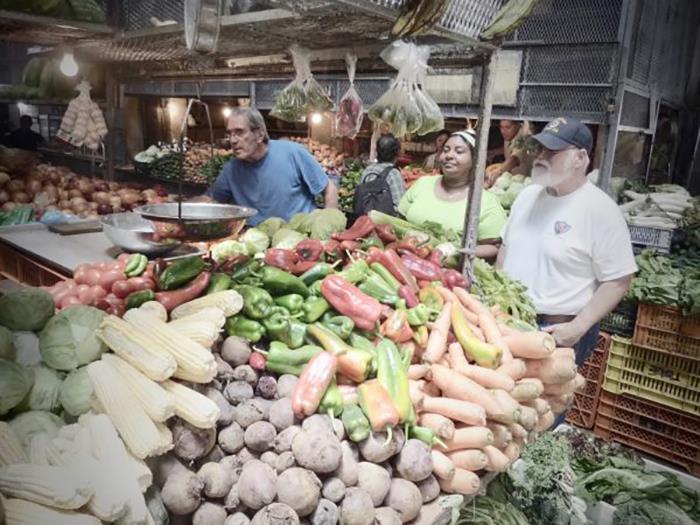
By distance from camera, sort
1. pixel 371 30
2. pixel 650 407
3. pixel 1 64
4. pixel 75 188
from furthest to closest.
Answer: pixel 1 64 < pixel 75 188 < pixel 650 407 < pixel 371 30

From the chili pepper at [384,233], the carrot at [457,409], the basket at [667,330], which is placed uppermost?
the chili pepper at [384,233]

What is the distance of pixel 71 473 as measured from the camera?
1.27 meters

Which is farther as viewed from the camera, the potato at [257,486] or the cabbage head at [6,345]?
the cabbage head at [6,345]

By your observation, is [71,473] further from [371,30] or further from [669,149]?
[669,149]

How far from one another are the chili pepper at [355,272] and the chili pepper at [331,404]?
2.18ft

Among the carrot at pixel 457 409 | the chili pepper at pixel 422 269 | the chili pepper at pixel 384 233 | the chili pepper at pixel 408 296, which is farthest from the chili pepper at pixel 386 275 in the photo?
the carrot at pixel 457 409

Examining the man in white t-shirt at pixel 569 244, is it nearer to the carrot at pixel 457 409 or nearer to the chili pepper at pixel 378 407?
the carrot at pixel 457 409

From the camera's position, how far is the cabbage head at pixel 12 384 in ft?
4.66

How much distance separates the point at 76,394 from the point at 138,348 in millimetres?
215

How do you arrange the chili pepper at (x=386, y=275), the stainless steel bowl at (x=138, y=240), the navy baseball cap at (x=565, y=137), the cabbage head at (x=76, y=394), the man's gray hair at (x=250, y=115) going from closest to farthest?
the cabbage head at (x=76, y=394) → the chili pepper at (x=386, y=275) → the stainless steel bowl at (x=138, y=240) → the navy baseball cap at (x=565, y=137) → the man's gray hair at (x=250, y=115)

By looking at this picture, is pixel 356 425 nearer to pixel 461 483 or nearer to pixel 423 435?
pixel 423 435

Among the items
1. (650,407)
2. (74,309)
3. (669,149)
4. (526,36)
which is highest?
(526,36)

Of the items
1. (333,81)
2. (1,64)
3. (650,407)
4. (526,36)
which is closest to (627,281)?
(650,407)

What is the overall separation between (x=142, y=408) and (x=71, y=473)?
0.80 ft
